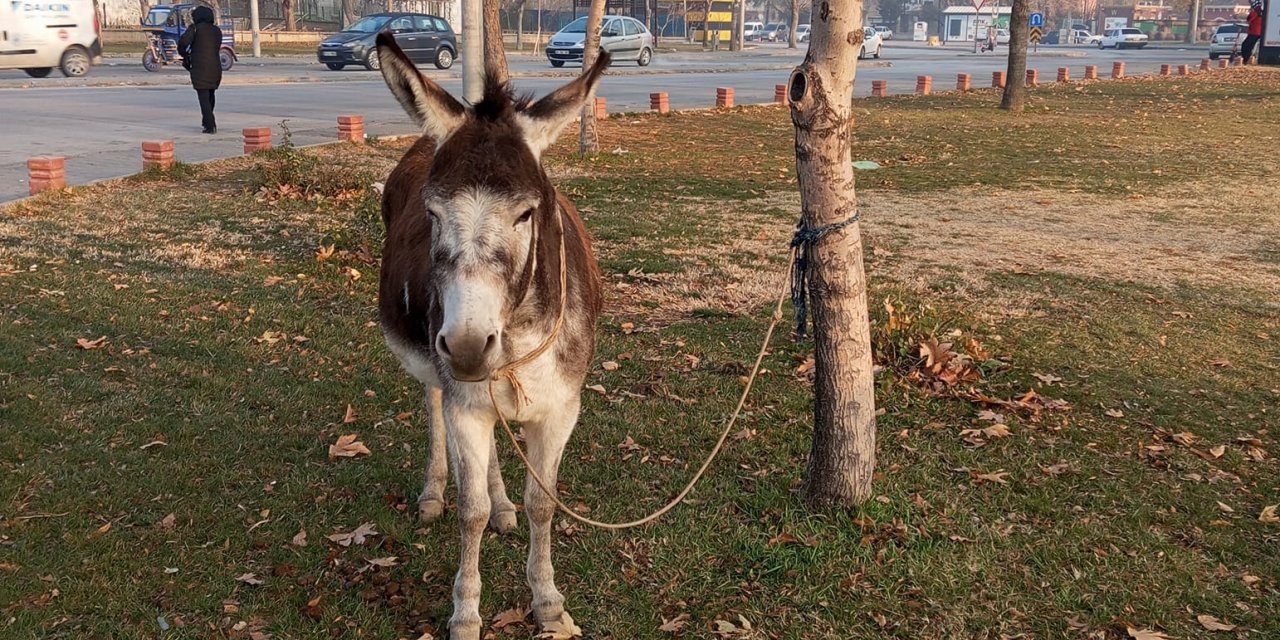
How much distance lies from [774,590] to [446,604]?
1.42 metres

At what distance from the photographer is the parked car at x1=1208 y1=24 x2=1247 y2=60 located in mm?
51166

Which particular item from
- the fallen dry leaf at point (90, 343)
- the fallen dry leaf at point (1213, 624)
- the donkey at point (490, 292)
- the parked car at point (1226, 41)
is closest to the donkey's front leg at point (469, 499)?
the donkey at point (490, 292)

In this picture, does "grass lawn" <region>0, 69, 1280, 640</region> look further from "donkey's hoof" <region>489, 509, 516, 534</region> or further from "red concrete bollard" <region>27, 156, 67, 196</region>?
"red concrete bollard" <region>27, 156, 67, 196</region>

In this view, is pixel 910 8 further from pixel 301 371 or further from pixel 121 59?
pixel 301 371

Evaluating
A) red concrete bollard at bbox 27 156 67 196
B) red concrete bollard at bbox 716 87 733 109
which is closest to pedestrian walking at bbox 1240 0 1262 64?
red concrete bollard at bbox 716 87 733 109

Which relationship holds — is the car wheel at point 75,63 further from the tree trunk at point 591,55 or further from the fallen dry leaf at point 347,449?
the fallen dry leaf at point 347,449

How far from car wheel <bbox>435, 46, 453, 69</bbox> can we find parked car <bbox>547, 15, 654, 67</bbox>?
377cm

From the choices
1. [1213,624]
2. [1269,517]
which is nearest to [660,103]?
[1269,517]

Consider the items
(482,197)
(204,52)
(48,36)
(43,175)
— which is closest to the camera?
(482,197)

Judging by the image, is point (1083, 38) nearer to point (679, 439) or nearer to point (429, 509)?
point (679, 439)

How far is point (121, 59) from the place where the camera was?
1439 inches

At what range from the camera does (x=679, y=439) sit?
5.95 m

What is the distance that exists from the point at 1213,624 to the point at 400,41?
33586mm

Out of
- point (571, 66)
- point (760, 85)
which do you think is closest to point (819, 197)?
point (760, 85)
